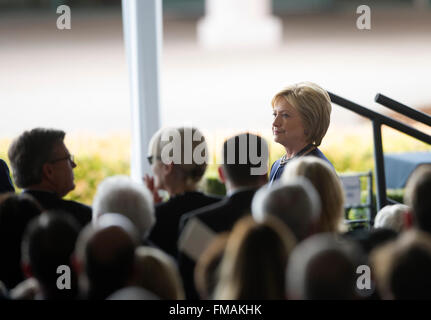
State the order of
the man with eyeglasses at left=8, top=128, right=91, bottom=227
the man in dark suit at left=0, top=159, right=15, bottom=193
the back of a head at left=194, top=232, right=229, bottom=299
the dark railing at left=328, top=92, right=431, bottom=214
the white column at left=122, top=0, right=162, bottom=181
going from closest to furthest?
the back of a head at left=194, top=232, right=229, bottom=299 < the man with eyeglasses at left=8, top=128, right=91, bottom=227 < the man in dark suit at left=0, top=159, right=15, bottom=193 < the dark railing at left=328, top=92, right=431, bottom=214 < the white column at left=122, top=0, right=162, bottom=181

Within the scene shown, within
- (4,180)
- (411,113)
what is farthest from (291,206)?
(4,180)

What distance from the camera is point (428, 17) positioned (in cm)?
2045

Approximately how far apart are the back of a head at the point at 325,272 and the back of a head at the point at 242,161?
88 cm

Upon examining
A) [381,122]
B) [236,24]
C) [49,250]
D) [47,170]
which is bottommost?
[49,250]

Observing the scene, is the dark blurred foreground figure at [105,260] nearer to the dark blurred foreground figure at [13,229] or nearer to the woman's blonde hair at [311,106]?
the dark blurred foreground figure at [13,229]

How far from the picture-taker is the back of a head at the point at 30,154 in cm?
283

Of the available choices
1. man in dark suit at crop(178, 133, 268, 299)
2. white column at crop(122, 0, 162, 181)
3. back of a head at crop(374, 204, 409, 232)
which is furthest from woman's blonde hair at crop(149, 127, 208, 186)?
white column at crop(122, 0, 162, 181)

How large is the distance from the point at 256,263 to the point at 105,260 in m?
0.40

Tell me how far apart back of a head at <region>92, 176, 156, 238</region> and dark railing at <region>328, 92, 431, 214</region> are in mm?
1582

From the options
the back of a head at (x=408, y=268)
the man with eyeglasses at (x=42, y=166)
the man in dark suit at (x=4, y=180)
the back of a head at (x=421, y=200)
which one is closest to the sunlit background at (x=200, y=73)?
the man in dark suit at (x=4, y=180)

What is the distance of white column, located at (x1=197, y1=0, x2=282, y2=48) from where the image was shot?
2.56 m

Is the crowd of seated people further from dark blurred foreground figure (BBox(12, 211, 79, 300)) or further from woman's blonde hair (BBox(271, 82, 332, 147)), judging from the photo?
woman's blonde hair (BBox(271, 82, 332, 147))

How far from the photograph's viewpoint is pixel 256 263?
1.65 metres

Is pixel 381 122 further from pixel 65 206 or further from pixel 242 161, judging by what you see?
pixel 65 206
